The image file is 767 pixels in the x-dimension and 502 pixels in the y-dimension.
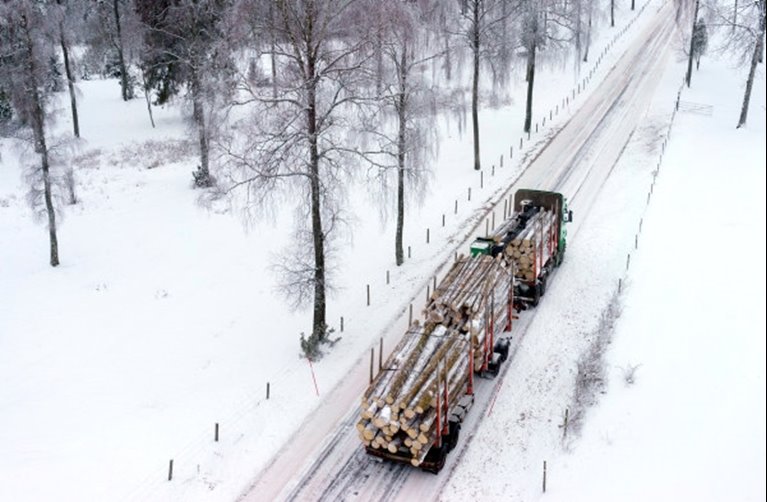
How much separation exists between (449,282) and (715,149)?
20.5m

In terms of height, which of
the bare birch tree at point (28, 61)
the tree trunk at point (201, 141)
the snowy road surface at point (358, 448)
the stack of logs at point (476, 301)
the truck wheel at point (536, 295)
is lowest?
the snowy road surface at point (358, 448)

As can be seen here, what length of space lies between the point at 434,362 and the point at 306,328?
8.36 m

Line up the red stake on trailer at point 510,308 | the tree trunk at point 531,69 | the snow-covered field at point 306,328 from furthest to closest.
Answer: the tree trunk at point 531,69 → the red stake on trailer at point 510,308 → the snow-covered field at point 306,328

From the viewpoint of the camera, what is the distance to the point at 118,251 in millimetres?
32938

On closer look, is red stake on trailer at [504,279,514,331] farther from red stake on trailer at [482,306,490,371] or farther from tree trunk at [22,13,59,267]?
tree trunk at [22,13,59,267]

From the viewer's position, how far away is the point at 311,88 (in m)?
20.5

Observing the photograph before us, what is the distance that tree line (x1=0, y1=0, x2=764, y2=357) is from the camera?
814 inches

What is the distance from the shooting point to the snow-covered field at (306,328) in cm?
1673

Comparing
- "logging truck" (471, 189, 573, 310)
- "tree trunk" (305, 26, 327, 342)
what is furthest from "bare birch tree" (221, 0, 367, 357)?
"logging truck" (471, 189, 573, 310)

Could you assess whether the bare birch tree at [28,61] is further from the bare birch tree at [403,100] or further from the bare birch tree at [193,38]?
the bare birch tree at [403,100]

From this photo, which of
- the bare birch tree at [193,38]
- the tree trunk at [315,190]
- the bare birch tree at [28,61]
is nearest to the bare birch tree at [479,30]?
the bare birch tree at [193,38]

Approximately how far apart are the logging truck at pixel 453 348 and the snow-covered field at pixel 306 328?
3.47ft

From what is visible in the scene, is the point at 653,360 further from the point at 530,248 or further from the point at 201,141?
the point at 201,141

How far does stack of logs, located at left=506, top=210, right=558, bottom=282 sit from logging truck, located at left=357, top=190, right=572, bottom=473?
3cm
